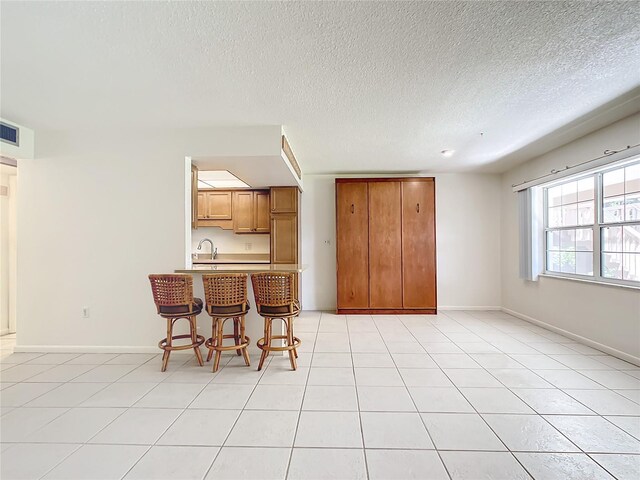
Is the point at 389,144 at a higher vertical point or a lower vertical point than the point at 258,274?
higher

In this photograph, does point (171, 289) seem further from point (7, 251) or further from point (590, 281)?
point (590, 281)

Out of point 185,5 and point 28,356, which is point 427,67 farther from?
point 28,356

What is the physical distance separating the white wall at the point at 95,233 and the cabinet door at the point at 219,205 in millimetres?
2129

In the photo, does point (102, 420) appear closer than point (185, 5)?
No

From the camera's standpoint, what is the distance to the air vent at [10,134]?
120 inches

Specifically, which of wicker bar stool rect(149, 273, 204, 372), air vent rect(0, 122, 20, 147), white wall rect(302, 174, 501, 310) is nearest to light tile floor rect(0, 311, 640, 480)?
wicker bar stool rect(149, 273, 204, 372)

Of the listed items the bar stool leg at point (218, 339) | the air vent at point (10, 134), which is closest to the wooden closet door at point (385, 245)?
the bar stool leg at point (218, 339)

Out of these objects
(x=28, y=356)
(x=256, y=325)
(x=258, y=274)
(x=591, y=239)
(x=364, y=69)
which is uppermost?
(x=364, y=69)

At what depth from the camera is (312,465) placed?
164 centimetres

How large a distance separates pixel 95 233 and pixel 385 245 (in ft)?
13.4

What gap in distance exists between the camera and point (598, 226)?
3.50 meters

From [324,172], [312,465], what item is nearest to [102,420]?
[312,465]

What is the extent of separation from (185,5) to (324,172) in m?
3.93

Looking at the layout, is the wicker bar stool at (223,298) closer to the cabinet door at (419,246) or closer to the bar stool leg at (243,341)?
the bar stool leg at (243,341)
